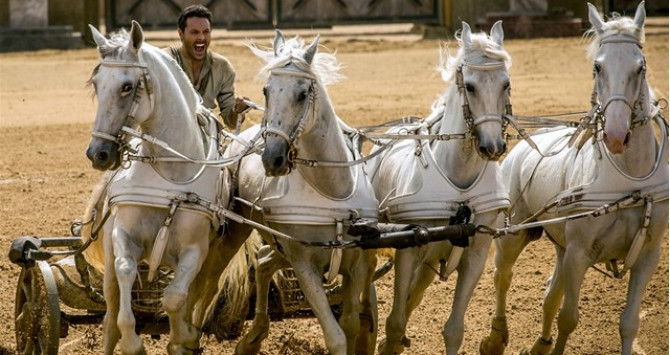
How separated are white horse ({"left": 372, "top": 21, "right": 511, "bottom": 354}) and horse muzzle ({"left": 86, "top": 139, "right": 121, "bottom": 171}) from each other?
1.45 metres

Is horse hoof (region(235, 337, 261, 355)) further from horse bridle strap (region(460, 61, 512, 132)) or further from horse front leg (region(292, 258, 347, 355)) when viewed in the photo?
horse bridle strap (region(460, 61, 512, 132))

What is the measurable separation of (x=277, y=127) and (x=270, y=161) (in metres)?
0.18

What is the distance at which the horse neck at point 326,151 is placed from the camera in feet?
23.4

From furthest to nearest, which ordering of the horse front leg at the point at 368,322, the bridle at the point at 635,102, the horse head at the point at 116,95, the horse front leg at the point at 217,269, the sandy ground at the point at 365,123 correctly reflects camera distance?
1. the sandy ground at the point at 365,123
2. the horse front leg at the point at 368,322
3. the horse front leg at the point at 217,269
4. the bridle at the point at 635,102
5. the horse head at the point at 116,95

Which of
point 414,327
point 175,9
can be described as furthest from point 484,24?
point 414,327

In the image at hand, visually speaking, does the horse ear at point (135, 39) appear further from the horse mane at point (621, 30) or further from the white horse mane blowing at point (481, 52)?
the horse mane at point (621, 30)

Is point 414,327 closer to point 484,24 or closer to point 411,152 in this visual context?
point 411,152

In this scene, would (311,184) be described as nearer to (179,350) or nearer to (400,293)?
(400,293)

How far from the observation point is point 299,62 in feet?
23.0

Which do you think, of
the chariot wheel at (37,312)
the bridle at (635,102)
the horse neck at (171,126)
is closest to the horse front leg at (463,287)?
the bridle at (635,102)

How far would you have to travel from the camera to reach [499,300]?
872 centimetres

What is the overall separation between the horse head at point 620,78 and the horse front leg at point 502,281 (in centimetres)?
143

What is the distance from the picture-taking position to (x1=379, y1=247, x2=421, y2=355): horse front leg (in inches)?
292

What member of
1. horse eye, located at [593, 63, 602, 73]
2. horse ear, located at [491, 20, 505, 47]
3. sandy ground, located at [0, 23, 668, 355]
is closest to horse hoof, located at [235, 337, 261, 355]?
Result: sandy ground, located at [0, 23, 668, 355]
